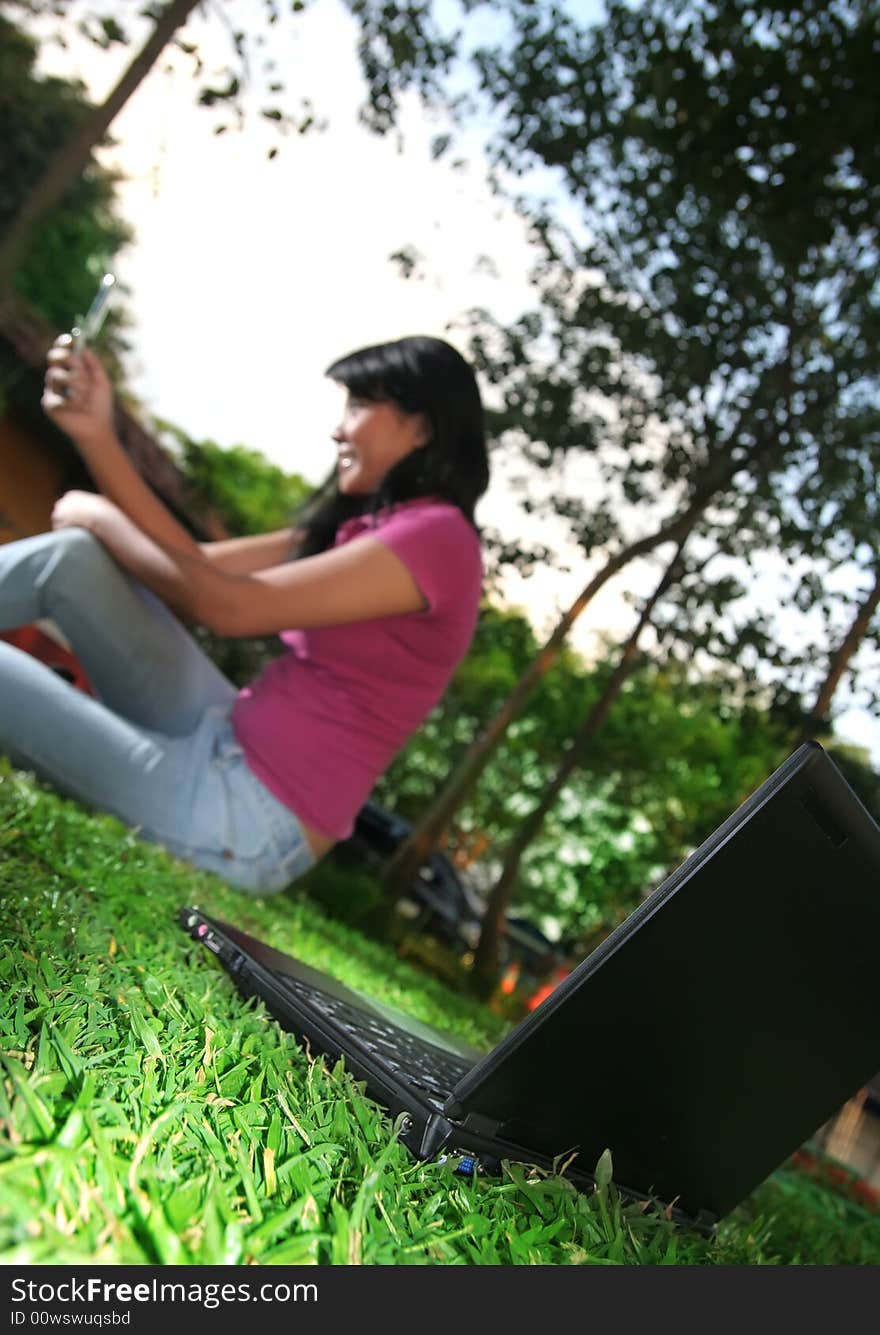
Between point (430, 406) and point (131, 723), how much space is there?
3.53 feet

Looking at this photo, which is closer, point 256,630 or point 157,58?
point 256,630

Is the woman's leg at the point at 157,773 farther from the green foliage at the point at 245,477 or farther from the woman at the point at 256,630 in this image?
the green foliage at the point at 245,477

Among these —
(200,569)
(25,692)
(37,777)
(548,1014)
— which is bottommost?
(37,777)

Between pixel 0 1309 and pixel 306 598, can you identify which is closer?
pixel 0 1309

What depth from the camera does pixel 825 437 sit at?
8.81 m

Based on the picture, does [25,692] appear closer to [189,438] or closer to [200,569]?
[200,569]

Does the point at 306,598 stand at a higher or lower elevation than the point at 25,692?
higher

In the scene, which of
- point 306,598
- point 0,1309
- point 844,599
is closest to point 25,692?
point 306,598

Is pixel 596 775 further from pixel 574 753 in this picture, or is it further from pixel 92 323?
pixel 92 323

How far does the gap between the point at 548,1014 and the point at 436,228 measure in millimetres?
9637

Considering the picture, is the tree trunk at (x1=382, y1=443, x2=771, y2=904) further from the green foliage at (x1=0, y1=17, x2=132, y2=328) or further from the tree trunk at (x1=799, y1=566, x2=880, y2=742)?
the green foliage at (x1=0, y1=17, x2=132, y2=328)

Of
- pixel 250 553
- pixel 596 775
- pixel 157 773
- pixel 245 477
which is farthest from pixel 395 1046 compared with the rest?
pixel 245 477

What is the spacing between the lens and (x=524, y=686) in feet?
31.9

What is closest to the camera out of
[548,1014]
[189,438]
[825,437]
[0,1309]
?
[0,1309]
